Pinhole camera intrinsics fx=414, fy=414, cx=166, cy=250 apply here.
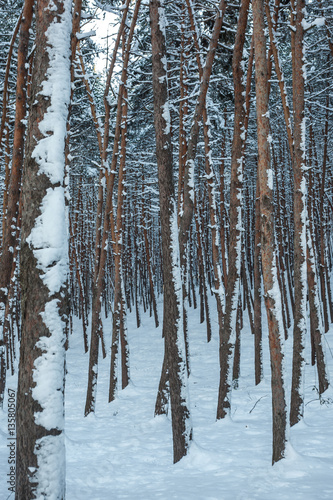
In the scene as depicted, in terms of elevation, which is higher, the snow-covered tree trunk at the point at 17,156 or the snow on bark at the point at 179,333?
the snow-covered tree trunk at the point at 17,156

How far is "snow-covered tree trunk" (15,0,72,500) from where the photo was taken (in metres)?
2.88

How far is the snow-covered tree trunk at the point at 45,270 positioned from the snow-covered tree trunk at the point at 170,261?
2.25 meters

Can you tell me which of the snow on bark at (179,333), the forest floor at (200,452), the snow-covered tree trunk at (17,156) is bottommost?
the forest floor at (200,452)

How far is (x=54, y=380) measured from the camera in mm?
2943

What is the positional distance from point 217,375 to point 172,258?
8841 millimetres

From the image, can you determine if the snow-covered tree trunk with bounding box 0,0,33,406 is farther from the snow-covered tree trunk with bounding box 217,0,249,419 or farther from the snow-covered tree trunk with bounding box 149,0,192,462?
the snow-covered tree trunk with bounding box 217,0,249,419

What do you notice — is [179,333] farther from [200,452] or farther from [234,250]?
[234,250]

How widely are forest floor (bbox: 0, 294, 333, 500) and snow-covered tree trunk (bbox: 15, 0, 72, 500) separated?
1.65 metres

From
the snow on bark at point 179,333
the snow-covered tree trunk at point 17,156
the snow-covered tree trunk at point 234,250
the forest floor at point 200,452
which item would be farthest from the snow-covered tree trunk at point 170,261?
the snow-covered tree trunk at point 234,250

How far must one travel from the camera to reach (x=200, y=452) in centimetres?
533

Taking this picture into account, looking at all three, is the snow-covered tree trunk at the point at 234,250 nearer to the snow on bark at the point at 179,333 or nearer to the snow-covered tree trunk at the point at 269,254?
the snow on bark at the point at 179,333

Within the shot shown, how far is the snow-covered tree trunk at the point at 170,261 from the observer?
5.37 metres

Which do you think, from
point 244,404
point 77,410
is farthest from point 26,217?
point 77,410

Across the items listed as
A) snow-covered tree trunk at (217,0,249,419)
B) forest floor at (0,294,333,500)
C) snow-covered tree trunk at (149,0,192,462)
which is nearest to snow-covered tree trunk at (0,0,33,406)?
snow-covered tree trunk at (149,0,192,462)
